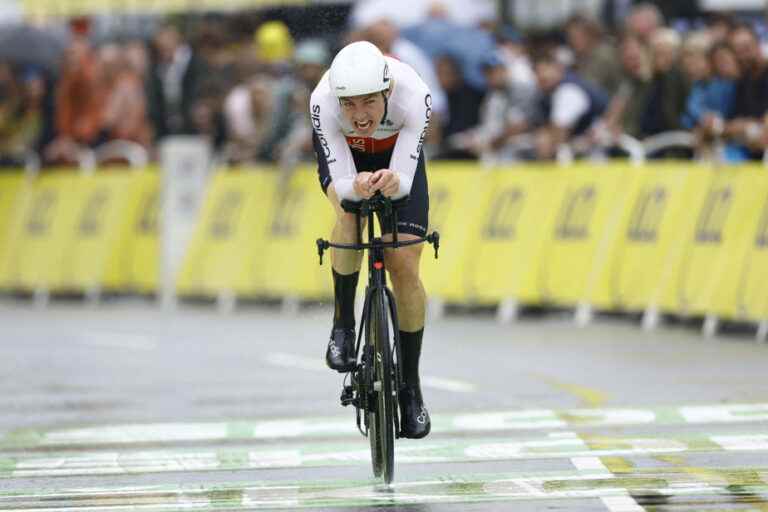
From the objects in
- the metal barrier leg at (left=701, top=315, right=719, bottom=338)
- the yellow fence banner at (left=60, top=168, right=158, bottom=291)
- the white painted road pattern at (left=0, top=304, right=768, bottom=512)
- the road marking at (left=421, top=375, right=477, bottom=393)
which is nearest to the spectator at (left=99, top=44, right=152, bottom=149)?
the yellow fence banner at (left=60, top=168, right=158, bottom=291)

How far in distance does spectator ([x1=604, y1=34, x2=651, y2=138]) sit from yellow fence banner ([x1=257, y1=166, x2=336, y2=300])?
333 centimetres

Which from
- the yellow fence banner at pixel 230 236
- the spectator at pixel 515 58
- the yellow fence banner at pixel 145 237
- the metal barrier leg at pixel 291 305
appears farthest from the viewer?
the yellow fence banner at pixel 145 237

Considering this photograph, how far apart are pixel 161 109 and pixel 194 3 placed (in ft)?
5.17

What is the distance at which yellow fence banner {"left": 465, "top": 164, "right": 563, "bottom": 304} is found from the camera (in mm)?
18641

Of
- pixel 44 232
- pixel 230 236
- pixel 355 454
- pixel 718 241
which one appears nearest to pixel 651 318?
pixel 718 241

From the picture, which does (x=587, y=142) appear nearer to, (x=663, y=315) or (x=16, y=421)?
(x=663, y=315)

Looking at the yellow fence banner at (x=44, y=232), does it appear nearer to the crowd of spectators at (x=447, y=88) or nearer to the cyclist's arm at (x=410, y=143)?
the crowd of spectators at (x=447, y=88)

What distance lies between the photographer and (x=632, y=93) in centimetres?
1870

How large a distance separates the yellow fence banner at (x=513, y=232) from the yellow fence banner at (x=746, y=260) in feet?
8.28

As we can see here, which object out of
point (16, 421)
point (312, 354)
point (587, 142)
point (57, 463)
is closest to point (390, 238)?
point (57, 463)

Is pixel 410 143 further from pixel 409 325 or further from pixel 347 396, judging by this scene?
pixel 347 396

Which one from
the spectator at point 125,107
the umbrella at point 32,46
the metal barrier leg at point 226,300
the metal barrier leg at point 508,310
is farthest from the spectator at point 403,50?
the umbrella at point 32,46

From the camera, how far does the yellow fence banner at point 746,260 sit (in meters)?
15.9

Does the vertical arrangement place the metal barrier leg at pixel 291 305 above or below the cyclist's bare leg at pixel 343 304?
below
